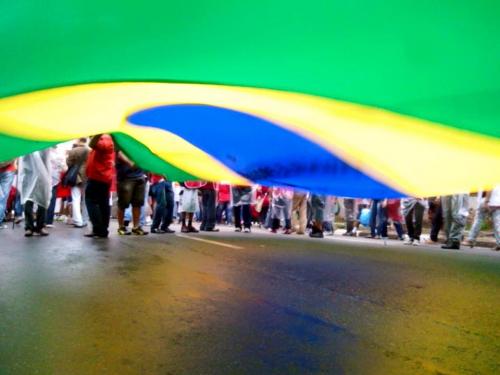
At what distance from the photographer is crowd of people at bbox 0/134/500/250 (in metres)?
7.00

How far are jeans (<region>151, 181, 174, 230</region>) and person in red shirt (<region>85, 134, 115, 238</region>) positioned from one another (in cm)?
169

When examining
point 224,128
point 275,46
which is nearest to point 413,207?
point 224,128

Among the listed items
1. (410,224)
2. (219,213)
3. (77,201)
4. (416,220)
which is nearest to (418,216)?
(416,220)

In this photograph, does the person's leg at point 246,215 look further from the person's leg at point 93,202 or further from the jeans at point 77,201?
the person's leg at point 93,202

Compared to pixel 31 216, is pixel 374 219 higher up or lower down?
higher up

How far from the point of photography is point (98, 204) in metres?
7.04

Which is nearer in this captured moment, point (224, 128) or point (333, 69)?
point (333, 69)

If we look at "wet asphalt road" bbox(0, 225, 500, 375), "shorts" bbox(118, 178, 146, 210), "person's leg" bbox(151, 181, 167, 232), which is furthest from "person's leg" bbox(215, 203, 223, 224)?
"wet asphalt road" bbox(0, 225, 500, 375)

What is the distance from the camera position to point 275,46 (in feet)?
8.27

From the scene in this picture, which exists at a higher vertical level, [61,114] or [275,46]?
[275,46]

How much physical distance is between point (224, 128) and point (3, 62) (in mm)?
2157

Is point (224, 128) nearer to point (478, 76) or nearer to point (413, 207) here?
point (478, 76)

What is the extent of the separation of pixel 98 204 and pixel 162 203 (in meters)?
1.96

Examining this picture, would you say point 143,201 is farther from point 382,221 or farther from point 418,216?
point 382,221
